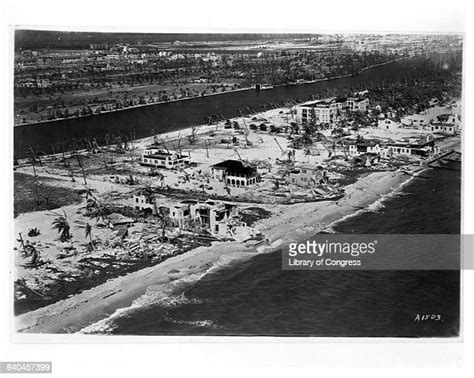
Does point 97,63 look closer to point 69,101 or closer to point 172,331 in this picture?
point 69,101

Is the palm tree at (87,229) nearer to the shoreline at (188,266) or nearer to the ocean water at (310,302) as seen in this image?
the shoreline at (188,266)

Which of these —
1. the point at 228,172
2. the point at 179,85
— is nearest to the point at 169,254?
the point at 228,172

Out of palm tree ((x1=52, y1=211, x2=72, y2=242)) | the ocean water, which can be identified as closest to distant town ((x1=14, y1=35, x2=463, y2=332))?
palm tree ((x1=52, y1=211, x2=72, y2=242))

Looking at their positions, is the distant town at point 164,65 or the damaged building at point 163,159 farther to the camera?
the damaged building at point 163,159

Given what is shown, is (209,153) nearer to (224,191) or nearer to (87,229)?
(224,191)

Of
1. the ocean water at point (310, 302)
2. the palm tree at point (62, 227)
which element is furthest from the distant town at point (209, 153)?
the ocean water at point (310, 302)
